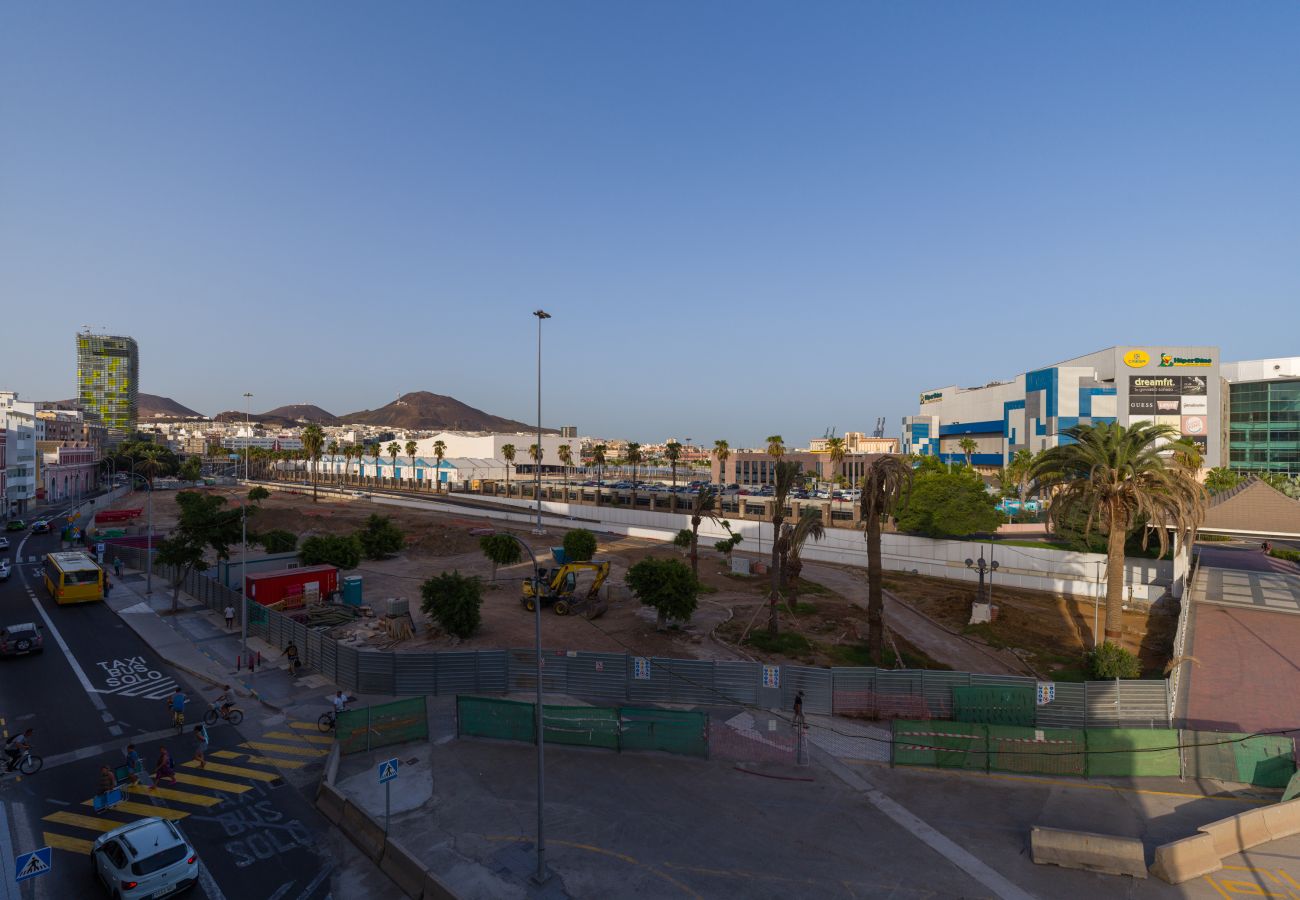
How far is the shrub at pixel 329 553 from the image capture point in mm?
44688

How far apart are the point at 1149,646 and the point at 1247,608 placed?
7.02m

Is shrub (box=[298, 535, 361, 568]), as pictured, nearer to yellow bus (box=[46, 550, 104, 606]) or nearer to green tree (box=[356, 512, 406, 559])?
yellow bus (box=[46, 550, 104, 606])

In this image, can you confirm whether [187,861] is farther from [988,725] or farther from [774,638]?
[774,638]

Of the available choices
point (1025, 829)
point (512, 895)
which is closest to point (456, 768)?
point (512, 895)

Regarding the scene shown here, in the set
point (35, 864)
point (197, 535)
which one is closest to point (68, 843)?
point (35, 864)

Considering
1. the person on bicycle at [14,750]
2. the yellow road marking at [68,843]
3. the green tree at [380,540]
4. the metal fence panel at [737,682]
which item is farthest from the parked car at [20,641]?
the metal fence panel at [737,682]

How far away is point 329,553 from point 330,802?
95.9 feet

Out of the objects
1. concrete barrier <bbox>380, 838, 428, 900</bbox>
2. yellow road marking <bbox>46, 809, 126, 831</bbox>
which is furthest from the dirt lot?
concrete barrier <bbox>380, 838, 428, 900</bbox>

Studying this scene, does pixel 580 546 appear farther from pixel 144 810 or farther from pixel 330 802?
pixel 144 810

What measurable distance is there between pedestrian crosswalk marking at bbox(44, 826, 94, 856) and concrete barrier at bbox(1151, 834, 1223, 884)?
90.5 feet

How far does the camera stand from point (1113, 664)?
2856cm

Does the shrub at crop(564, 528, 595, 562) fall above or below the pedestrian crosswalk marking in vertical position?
above

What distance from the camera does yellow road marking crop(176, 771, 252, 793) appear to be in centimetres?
1984

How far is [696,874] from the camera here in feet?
52.0
